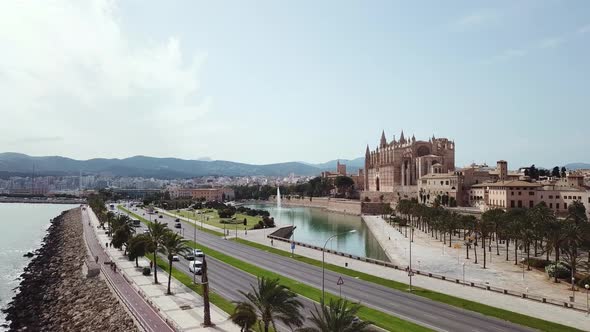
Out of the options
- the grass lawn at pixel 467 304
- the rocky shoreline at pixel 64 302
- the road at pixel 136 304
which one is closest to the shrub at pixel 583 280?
the grass lawn at pixel 467 304

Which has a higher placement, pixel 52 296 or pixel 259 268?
pixel 259 268

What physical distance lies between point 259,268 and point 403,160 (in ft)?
347

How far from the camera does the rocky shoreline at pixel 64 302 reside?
1362 inches

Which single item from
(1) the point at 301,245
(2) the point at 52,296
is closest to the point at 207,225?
(1) the point at 301,245

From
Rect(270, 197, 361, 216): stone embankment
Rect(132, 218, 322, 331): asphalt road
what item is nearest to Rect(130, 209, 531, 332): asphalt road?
Rect(132, 218, 322, 331): asphalt road

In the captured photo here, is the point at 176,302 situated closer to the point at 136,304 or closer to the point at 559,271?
the point at 136,304

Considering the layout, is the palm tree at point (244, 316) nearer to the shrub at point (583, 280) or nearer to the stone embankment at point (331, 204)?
the shrub at point (583, 280)

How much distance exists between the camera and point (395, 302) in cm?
3353

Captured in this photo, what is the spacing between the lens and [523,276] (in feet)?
145

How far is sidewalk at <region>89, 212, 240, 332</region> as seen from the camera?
94.8ft

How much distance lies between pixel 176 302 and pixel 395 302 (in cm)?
1618

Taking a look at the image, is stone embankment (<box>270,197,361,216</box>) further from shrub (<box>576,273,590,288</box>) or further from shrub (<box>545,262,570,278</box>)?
shrub (<box>576,273,590,288</box>)

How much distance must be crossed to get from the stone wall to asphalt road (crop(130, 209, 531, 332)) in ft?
288

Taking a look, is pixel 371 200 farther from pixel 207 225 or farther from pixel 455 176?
pixel 207 225
